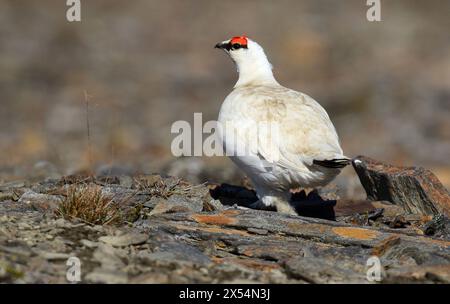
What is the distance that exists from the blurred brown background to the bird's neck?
Answer: 245 centimetres

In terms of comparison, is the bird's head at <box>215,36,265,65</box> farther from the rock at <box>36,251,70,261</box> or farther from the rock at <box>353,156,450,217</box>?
the rock at <box>36,251,70,261</box>

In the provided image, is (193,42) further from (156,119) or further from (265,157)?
(265,157)

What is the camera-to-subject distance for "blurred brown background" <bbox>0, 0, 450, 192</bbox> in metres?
18.5

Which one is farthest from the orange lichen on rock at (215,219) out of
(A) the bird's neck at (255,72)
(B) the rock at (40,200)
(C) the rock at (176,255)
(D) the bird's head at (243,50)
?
(D) the bird's head at (243,50)

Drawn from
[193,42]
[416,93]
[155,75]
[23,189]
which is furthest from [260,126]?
[193,42]

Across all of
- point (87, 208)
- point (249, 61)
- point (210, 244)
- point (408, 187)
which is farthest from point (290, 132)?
point (87, 208)

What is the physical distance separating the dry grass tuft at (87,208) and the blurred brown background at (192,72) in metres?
4.50

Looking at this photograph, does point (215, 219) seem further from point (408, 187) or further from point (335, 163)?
point (408, 187)

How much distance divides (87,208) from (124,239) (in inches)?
21.8

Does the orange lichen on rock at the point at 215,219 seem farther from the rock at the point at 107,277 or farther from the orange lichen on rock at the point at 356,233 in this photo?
the rock at the point at 107,277

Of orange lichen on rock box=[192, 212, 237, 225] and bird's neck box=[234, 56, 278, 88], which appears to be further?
bird's neck box=[234, 56, 278, 88]

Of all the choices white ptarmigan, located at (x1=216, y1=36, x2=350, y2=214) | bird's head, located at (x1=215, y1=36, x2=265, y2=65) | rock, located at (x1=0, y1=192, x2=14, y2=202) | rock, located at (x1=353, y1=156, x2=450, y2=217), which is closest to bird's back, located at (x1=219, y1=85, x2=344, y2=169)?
white ptarmigan, located at (x1=216, y1=36, x2=350, y2=214)

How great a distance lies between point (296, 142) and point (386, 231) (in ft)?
3.63

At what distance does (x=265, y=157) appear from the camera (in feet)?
23.9
